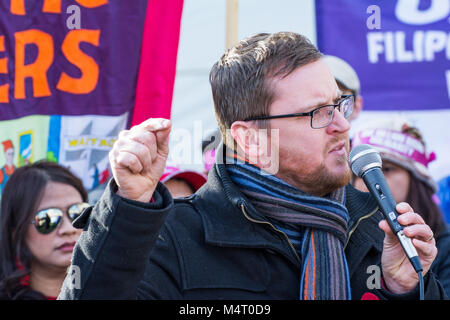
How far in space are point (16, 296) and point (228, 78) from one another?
5.56 feet

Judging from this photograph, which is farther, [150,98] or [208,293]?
[150,98]

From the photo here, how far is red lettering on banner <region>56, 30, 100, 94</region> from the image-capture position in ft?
13.0

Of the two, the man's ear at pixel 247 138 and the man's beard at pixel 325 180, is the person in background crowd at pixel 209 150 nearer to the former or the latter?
the man's ear at pixel 247 138

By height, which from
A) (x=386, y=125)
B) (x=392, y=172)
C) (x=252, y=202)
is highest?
(x=386, y=125)

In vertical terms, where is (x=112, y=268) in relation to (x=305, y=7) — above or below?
below

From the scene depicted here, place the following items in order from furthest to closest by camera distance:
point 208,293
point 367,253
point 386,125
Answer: point 386,125, point 367,253, point 208,293

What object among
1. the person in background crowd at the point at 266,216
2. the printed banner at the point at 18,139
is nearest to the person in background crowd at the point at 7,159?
the printed banner at the point at 18,139

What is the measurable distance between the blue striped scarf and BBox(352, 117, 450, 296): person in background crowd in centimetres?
135

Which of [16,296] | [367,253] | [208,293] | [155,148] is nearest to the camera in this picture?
[155,148]

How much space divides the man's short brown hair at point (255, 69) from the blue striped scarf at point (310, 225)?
9.7 inches

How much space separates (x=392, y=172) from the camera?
3822 millimetres

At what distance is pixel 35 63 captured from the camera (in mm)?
3934
